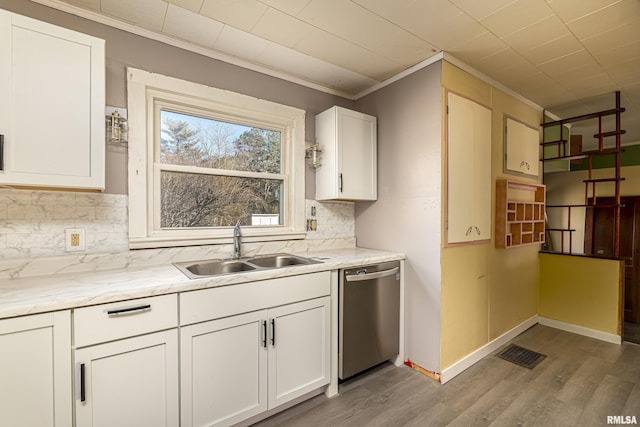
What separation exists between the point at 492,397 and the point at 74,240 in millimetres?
2930

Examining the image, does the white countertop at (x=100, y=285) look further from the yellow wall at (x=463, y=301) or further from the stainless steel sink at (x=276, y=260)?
the yellow wall at (x=463, y=301)

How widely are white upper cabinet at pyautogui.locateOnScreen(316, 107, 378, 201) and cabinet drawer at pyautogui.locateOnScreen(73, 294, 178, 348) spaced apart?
Result: 1.57 metres

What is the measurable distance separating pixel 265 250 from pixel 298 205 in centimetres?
51

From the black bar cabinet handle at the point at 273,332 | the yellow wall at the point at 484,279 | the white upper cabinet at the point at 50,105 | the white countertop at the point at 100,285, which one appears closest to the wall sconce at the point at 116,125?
the white upper cabinet at the point at 50,105

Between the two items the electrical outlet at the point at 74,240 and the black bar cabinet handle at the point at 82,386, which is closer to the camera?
the black bar cabinet handle at the point at 82,386

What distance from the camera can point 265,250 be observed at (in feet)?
8.02

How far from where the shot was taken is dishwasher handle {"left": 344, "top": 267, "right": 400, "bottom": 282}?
2.11 m

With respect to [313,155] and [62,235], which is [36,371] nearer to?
[62,235]

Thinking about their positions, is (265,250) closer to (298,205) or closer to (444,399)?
(298,205)

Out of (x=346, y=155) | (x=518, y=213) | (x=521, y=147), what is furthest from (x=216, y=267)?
(x=521, y=147)

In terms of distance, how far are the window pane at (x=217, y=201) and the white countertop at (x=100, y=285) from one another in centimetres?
42

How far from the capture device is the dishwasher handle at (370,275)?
83.0 inches

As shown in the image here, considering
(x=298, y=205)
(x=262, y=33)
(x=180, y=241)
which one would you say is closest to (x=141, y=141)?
(x=180, y=241)

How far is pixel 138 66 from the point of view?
192 cm
